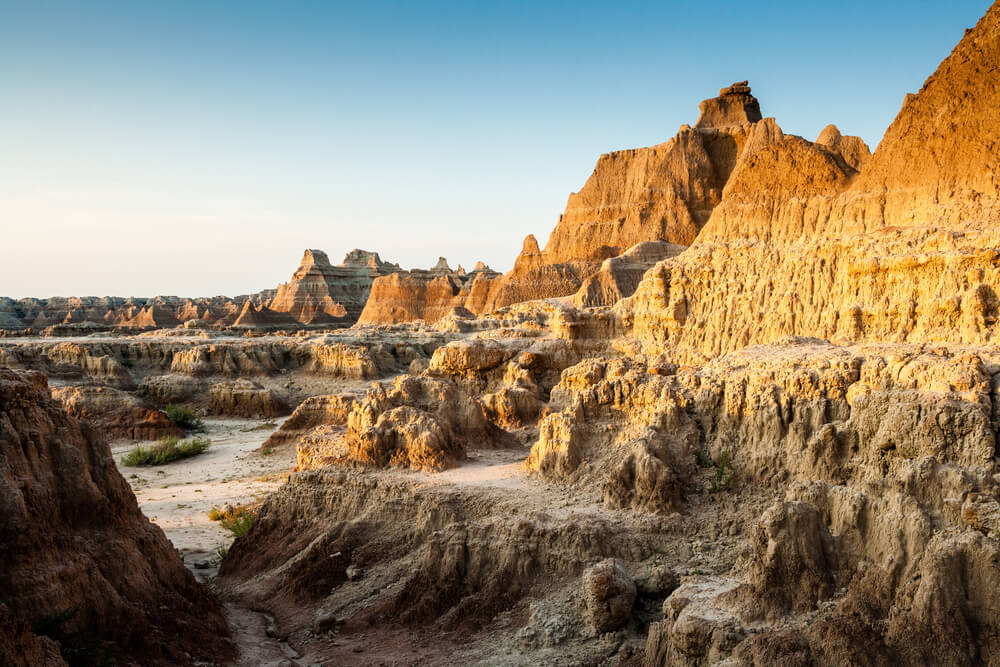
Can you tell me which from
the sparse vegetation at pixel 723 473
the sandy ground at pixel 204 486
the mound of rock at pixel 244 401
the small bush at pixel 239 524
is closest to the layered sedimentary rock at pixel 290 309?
the mound of rock at pixel 244 401

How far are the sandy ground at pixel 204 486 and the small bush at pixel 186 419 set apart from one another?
1.65 m

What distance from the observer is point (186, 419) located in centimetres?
3216

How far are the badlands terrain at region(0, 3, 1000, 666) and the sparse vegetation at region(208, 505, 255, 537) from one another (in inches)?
13.3

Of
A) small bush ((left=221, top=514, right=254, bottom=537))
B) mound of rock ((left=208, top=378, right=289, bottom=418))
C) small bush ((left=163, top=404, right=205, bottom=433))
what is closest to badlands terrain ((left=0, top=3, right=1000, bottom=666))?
small bush ((left=221, top=514, right=254, bottom=537))

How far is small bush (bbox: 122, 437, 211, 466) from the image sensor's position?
24.5m

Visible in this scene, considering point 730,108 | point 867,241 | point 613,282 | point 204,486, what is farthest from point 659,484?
point 730,108

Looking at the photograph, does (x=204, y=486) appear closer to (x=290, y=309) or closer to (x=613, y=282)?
(x=613, y=282)

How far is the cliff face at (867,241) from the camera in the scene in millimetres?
13930

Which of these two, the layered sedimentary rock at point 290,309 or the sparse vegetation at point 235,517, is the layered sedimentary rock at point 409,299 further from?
the sparse vegetation at point 235,517

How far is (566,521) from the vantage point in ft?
35.3

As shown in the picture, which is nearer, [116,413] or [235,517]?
[235,517]

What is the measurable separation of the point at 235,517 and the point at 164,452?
10546 mm

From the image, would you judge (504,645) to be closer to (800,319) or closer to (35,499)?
(35,499)

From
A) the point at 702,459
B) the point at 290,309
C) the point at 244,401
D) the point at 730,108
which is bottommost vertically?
the point at 244,401
